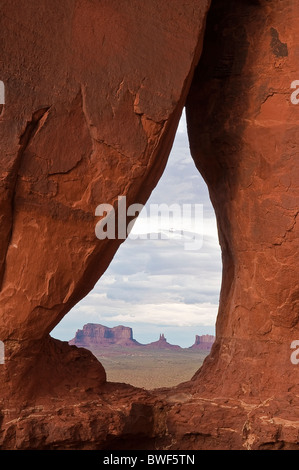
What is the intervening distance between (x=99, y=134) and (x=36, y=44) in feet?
2.27

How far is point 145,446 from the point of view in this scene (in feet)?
15.3

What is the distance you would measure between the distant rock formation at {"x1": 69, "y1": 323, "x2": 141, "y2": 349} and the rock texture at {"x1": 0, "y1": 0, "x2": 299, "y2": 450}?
18612 mm

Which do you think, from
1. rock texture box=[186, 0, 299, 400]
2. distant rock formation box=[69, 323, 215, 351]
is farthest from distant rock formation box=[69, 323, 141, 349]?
rock texture box=[186, 0, 299, 400]

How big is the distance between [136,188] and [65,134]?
0.60m

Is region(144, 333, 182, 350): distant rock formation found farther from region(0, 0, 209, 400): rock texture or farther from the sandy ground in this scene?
region(0, 0, 209, 400): rock texture

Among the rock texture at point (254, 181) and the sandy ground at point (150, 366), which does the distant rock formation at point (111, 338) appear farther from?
the rock texture at point (254, 181)

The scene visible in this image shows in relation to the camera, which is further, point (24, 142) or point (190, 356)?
point (190, 356)

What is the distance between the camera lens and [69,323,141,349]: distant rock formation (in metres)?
23.4

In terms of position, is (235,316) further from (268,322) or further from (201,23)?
(201,23)

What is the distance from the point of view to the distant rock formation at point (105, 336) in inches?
921

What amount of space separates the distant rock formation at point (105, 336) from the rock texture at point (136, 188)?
1861 centimetres

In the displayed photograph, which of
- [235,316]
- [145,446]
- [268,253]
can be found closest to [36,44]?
[268,253]

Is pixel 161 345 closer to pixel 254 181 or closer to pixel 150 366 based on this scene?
pixel 150 366

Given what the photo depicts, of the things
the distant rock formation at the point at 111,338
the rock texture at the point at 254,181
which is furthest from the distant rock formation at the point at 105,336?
the rock texture at the point at 254,181
